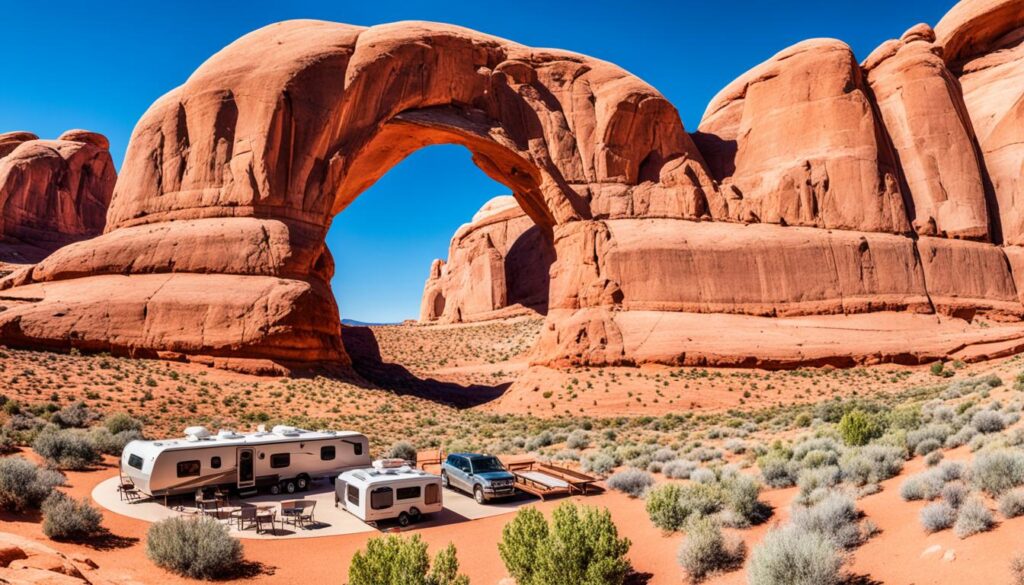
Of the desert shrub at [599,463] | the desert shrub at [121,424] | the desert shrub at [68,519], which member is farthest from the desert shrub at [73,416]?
the desert shrub at [599,463]

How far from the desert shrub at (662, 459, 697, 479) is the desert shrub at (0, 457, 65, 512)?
14.4m

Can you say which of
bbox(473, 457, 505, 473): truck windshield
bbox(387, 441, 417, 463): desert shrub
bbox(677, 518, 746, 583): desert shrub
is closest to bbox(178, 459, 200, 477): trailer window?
bbox(387, 441, 417, 463): desert shrub

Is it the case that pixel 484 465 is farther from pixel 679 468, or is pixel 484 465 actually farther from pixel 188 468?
pixel 188 468

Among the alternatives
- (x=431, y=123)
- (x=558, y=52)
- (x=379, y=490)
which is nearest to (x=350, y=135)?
(x=431, y=123)

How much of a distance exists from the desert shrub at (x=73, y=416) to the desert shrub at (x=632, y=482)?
65.0 feet

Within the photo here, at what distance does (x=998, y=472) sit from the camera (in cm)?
872

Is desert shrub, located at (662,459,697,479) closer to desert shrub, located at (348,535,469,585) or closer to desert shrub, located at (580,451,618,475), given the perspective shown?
desert shrub, located at (580,451,618,475)

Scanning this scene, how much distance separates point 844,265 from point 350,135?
3457 cm

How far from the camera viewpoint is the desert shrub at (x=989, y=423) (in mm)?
12347

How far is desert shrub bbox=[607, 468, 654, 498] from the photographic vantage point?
1602cm

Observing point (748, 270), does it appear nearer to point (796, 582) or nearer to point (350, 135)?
point (350, 135)

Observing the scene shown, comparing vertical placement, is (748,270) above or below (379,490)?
above

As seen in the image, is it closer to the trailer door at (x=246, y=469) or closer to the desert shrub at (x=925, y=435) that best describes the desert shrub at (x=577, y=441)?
the trailer door at (x=246, y=469)

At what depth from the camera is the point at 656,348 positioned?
37906 mm
